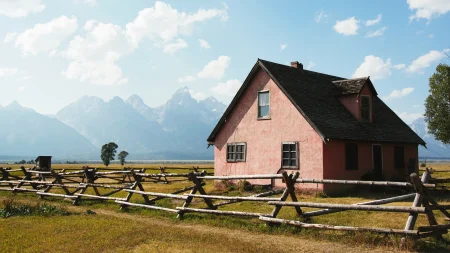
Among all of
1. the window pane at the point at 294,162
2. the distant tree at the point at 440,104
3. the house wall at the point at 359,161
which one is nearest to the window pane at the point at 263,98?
the window pane at the point at 294,162

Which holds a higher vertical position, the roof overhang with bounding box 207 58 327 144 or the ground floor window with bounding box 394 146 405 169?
the roof overhang with bounding box 207 58 327 144

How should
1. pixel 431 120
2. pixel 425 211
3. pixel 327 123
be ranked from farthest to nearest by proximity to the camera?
1. pixel 431 120
2. pixel 327 123
3. pixel 425 211

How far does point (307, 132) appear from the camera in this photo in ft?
69.1

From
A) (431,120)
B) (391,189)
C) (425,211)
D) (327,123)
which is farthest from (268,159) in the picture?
(431,120)

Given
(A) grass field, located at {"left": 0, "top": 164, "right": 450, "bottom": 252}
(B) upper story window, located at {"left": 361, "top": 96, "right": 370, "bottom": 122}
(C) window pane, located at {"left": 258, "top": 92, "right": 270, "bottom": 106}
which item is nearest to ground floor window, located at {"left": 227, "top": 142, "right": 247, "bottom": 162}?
(C) window pane, located at {"left": 258, "top": 92, "right": 270, "bottom": 106}

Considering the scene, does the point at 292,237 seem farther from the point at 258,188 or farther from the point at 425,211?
the point at 258,188

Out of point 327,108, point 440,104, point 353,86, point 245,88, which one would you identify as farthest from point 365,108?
point 440,104

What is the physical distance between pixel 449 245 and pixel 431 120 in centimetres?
4460

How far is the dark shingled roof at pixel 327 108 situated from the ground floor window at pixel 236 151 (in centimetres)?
163

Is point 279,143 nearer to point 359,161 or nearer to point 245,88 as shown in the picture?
point 245,88

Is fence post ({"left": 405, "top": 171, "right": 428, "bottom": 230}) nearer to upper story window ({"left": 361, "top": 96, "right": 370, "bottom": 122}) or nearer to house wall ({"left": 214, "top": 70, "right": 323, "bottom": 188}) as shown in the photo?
house wall ({"left": 214, "top": 70, "right": 323, "bottom": 188})

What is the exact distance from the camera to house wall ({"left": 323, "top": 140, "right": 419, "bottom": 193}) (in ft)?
67.1

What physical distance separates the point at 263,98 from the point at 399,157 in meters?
9.32

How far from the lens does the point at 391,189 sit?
21531 mm
